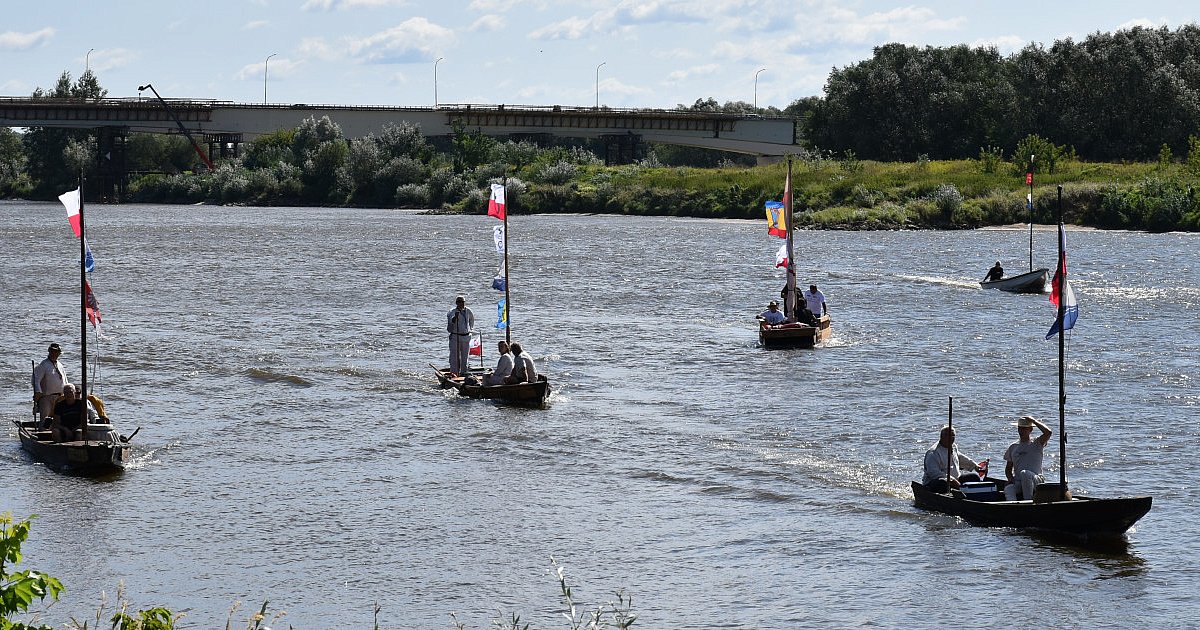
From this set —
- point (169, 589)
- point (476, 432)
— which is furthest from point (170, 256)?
point (169, 589)

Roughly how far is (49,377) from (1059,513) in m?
18.6

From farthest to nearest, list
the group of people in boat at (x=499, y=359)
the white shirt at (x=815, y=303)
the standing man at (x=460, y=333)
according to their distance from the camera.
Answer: the white shirt at (x=815, y=303)
the standing man at (x=460, y=333)
the group of people in boat at (x=499, y=359)

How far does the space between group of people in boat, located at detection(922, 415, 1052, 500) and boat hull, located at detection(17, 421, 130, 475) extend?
47.1 ft

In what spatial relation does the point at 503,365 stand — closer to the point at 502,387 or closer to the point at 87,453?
the point at 502,387

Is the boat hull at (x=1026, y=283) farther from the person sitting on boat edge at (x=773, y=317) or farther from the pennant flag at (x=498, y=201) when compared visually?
the pennant flag at (x=498, y=201)

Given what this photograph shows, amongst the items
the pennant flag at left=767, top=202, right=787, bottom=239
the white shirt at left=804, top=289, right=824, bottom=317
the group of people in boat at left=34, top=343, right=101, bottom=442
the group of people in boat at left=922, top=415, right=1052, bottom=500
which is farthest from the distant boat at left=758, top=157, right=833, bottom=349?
the group of people in boat at left=34, top=343, right=101, bottom=442

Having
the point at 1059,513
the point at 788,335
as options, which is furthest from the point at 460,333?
the point at 1059,513

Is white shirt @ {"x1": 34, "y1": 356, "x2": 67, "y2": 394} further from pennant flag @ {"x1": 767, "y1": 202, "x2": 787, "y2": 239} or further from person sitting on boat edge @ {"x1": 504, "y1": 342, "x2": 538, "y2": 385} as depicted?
pennant flag @ {"x1": 767, "y1": 202, "x2": 787, "y2": 239}

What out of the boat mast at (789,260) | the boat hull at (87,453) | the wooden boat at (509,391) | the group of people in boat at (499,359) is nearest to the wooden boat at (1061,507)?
Result: the wooden boat at (509,391)

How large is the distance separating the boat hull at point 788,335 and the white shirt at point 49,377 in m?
21.1

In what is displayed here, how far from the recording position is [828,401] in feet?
117

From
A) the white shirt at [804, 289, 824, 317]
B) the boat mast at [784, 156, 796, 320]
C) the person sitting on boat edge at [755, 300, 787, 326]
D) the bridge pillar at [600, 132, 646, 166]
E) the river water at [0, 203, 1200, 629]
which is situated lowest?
the river water at [0, 203, 1200, 629]

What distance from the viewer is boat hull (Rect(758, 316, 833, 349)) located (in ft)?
143

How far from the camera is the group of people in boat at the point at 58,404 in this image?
28125 millimetres
